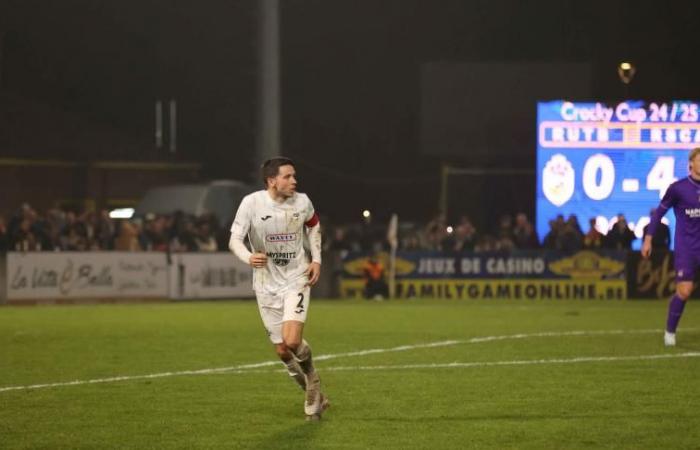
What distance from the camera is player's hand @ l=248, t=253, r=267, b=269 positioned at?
10188 millimetres

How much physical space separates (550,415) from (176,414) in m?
2.81

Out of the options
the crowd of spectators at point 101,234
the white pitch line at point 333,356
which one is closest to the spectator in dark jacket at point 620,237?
the crowd of spectators at point 101,234

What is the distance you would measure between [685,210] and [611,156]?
16408 millimetres

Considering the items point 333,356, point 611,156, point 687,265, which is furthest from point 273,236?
point 611,156

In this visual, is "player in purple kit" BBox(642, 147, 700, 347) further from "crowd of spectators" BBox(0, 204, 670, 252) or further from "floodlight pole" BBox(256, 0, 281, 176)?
"floodlight pole" BBox(256, 0, 281, 176)

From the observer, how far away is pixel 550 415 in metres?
10.2

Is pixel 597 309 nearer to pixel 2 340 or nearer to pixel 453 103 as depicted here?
pixel 2 340

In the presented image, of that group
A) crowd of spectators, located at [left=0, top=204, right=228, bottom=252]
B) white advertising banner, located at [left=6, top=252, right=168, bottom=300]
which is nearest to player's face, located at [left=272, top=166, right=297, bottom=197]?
white advertising banner, located at [left=6, top=252, right=168, bottom=300]

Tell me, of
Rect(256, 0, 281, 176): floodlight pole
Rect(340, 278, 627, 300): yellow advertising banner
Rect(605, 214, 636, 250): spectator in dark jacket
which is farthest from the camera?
Rect(605, 214, 636, 250): spectator in dark jacket

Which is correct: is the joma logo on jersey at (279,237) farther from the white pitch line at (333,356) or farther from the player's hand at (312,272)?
the white pitch line at (333,356)

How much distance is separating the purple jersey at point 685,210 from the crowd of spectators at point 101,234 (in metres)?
15.3

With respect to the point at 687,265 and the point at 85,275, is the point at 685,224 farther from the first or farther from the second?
the point at 85,275

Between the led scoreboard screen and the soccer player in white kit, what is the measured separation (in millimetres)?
21840

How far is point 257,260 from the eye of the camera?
10.2m
